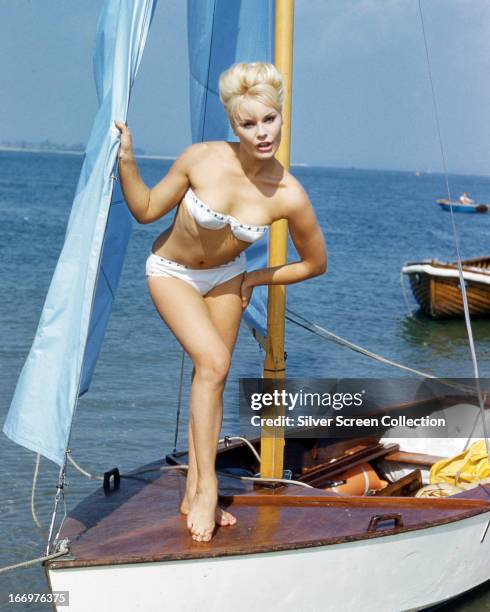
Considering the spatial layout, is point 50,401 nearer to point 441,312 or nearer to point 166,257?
Result: point 166,257

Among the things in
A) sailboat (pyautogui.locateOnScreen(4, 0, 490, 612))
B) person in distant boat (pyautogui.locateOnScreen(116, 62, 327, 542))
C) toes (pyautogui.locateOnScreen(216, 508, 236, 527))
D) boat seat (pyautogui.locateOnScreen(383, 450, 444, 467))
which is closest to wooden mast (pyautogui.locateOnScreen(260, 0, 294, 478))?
sailboat (pyautogui.locateOnScreen(4, 0, 490, 612))

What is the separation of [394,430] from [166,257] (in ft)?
8.95

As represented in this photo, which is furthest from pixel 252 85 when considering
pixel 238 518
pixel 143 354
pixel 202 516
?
pixel 143 354

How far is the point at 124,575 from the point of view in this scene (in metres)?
4.03

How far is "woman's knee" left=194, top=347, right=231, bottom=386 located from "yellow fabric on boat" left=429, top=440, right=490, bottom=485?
6.65 ft

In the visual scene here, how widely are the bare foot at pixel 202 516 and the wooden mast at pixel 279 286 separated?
0.85 m

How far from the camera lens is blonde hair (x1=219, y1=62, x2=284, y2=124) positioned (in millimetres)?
3994

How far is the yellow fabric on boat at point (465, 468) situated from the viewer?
5758 mm

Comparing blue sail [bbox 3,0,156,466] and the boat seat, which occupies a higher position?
blue sail [bbox 3,0,156,466]

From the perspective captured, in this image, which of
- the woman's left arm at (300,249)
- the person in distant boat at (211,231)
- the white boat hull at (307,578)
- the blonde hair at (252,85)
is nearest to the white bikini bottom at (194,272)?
the person in distant boat at (211,231)

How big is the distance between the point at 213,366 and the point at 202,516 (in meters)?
0.62

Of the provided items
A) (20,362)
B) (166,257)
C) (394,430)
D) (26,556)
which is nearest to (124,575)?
(166,257)

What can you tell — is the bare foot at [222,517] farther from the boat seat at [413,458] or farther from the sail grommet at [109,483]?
the boat seat at [413,458]

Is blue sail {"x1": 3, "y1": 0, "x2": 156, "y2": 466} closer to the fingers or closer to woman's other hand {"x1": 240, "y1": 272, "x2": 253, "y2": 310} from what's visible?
the fingers
